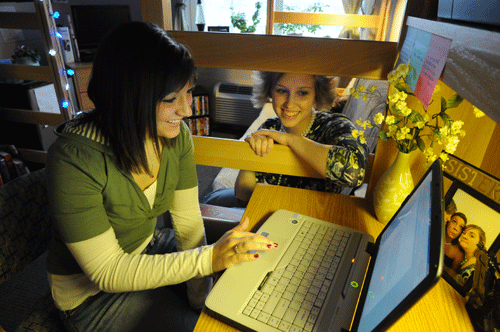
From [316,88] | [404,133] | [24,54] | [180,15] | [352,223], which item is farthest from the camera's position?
[180,15]

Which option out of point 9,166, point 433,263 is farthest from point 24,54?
point 433,263

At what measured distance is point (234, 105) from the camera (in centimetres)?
377

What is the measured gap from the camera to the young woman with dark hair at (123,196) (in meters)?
0.73

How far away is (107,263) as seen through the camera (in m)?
0.77

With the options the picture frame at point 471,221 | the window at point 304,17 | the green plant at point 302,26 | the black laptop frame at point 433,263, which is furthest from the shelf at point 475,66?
the green plant at point 302,26

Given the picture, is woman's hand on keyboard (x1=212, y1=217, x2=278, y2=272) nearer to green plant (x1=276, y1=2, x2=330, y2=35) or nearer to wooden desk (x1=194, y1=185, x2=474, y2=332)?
wooden desk (x1=194, y1=185, x2=474, y2=332)

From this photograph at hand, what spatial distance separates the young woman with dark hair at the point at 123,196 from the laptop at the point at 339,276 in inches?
2.9

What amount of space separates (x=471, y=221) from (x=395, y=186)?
0.21 m

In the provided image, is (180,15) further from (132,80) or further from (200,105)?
(132,80)

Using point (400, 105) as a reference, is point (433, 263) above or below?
below

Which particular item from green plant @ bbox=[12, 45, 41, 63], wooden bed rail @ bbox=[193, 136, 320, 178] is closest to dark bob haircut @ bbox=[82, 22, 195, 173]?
wooden bed rail @ bbox=[193, 136, 320, 178]

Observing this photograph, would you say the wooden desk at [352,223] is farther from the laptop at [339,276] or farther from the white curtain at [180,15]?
the white curtain at [180,15]

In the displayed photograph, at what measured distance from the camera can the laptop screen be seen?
424 millimetres

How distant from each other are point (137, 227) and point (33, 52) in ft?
9.41
